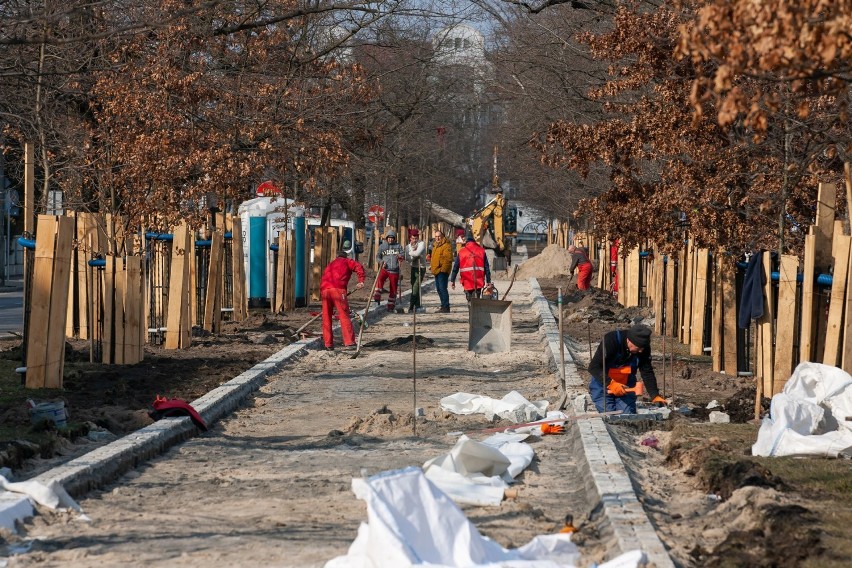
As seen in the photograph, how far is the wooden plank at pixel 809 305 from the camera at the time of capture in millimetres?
12562

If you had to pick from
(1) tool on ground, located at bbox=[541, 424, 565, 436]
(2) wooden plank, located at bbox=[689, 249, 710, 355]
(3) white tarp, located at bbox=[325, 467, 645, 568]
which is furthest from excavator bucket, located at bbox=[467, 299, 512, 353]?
(3) white tarp, located at bbox=[325, 467, 645, 568]

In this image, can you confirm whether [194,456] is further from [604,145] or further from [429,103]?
[429,103]

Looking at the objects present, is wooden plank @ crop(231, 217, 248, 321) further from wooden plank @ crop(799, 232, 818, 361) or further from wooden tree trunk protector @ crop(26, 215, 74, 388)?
wooden plank @ crop(799, 232, 818, 361)

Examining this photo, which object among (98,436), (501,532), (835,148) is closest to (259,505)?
(501,532)

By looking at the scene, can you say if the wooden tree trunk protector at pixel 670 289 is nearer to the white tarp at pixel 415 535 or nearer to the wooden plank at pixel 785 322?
the wooden plank at pixel 785 322

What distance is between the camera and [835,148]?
1298cm

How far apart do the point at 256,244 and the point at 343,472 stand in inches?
717

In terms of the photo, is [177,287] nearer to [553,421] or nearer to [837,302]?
[553,421]

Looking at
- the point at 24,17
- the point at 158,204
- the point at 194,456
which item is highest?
the point at 24,17

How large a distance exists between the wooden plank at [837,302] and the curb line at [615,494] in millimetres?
2179

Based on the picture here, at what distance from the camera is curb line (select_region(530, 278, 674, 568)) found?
696 cm

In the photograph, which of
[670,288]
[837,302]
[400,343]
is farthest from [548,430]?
[670,288]

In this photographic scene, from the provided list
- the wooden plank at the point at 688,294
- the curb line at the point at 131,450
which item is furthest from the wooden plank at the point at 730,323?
the curb line at the point at 131,450

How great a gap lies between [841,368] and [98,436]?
21.6 feet
